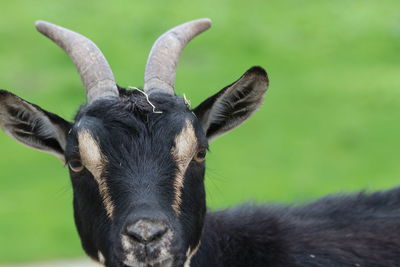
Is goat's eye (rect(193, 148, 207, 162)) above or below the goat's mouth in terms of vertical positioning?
above

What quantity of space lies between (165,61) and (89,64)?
0.72 metres

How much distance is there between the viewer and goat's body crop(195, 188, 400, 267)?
11.3 m

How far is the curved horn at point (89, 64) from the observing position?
10938 millimetres

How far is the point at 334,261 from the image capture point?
11477mm

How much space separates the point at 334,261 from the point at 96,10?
77.6ft

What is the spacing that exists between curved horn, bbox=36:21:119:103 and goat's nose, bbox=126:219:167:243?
5.35 ft

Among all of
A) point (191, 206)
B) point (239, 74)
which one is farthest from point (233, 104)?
point (239, 74)

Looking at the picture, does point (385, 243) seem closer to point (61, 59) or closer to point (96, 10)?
point (61, 59)

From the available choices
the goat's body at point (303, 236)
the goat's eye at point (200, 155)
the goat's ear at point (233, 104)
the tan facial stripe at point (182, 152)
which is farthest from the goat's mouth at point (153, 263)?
the goat's ear at point (233, 104)

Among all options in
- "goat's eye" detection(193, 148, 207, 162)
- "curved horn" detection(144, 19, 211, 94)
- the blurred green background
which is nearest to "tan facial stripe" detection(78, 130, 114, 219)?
"goat's eye" detection(193, 148, 207, 162)

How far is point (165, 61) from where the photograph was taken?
37.0ft

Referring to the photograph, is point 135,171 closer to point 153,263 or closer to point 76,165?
point 76,165

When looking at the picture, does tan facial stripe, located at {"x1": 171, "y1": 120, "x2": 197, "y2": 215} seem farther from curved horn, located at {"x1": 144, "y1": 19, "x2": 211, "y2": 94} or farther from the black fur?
curved horn, located at {"x1": 144, "y1": 19, "x2": 211, "y2": 94}

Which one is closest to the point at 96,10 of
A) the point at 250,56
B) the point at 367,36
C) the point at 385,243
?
the point at 250,56
